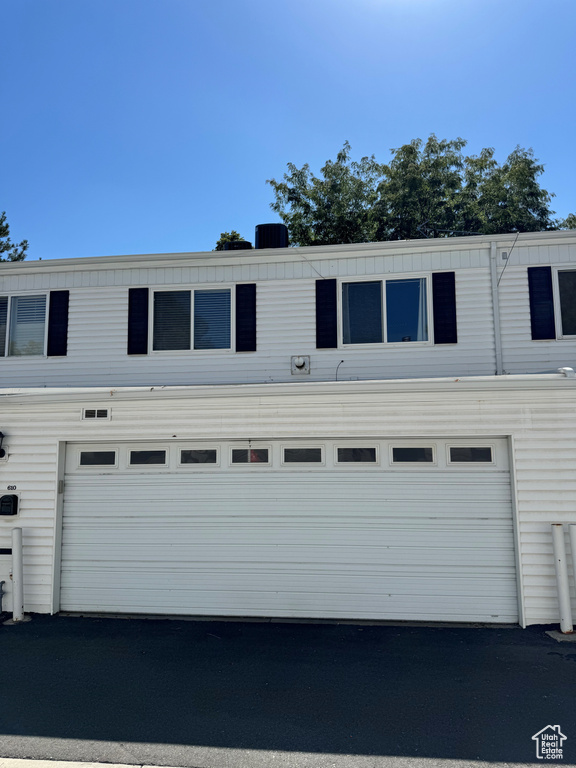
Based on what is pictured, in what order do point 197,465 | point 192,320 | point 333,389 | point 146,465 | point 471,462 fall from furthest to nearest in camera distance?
1. point 192,320
2. point 146,465
3. point 197,465
4. point 333,389
5. point 471,462

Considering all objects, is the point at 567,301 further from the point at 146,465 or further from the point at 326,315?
the point at 146,465

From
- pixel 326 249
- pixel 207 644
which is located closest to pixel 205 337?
pixel 326 249

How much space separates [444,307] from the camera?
9.19 metres

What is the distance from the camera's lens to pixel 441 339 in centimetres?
912

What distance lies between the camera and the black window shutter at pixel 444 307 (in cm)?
912

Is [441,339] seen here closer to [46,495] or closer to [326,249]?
[326,249]

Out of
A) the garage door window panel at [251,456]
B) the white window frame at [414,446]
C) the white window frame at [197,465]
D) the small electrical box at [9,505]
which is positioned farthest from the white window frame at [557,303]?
the small electrical box at [9,505]

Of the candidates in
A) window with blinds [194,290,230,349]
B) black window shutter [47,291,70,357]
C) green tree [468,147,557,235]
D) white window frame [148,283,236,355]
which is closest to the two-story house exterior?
white window frame [148,283,236,355]

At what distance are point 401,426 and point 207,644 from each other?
3.53 meters

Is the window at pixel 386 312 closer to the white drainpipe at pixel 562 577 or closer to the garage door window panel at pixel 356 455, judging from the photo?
the garage door window panel at pixel 356 455

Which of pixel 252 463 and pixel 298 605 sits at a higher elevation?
pixel 252 463

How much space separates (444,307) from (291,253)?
2694mm

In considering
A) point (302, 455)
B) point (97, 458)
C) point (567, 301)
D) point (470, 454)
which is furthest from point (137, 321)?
point (567, 301)

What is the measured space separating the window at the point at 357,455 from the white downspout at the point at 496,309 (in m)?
2.78
